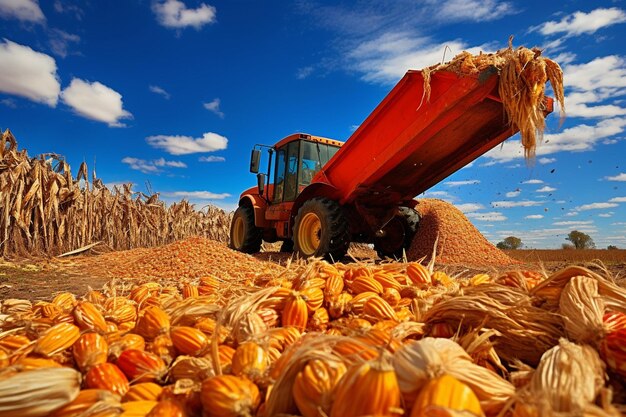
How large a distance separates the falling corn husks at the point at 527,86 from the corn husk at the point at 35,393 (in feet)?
19.1

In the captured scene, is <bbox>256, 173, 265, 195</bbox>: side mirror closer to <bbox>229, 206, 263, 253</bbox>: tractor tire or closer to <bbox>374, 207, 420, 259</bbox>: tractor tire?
<bbox>229, 206, 263, 253</bbox>: tractor tire

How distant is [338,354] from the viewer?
4.38 feet

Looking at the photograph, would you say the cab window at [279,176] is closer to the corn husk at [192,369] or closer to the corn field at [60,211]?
the corn field at [60,211]

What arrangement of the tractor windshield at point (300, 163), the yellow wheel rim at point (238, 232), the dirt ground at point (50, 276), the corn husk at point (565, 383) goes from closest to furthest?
1. the corn husk at point (565, 383)
2. the dirt ground at point (50, 276)
3. the tractor windshield at point (300, 163)
4. the yellow wheel rim at point (238, 232)

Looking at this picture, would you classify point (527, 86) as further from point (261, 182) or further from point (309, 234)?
point (261, 182)

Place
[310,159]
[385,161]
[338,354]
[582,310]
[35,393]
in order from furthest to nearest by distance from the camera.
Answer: [310,159], [385,161], [582,310], [338,354], [35,393]

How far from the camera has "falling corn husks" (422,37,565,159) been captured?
5.23 metres

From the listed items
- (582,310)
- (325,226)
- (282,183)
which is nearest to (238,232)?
(282,183)

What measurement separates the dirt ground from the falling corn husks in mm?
2004

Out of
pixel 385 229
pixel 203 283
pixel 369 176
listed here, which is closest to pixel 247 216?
pixel 385 229

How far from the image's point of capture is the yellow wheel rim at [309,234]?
29.0 feet

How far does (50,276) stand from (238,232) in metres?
5.97

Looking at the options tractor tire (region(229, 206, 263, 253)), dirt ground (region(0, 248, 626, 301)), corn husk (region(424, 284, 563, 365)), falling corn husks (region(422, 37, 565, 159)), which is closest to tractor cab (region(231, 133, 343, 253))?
tractor tire (region(229, 206, 263, 253))

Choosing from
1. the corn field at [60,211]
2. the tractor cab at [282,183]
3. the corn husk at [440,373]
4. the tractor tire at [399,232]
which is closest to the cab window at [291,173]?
the tractor cab at [282,183]
